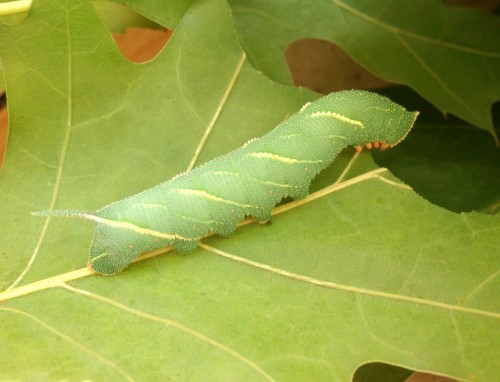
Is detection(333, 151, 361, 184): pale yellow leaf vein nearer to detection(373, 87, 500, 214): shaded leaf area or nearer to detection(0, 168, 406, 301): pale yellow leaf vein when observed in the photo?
detection(0, 168, 406, 301): pale yellow leaf vein

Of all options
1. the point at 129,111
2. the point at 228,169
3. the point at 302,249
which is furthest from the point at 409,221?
the point at 129,111

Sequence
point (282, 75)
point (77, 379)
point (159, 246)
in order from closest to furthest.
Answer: point (77, 379) < point (159, 246) < point (282, 75)

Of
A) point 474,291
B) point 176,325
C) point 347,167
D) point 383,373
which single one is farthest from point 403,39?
point 176,325

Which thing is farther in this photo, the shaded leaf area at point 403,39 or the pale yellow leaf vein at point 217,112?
the shaded leaf area at point 403,39

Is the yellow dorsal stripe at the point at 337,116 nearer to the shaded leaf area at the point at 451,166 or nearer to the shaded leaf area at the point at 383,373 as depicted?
the shaded leaf area at the point at 451,166

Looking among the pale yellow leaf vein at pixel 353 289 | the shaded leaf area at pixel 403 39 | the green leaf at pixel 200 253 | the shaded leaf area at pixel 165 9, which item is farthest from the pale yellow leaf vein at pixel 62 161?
the shaded leaf area at pixel 403 39

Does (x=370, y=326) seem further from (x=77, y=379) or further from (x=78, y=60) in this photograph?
(x=78, y=60)

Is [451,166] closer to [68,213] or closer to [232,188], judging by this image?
[232,188]
